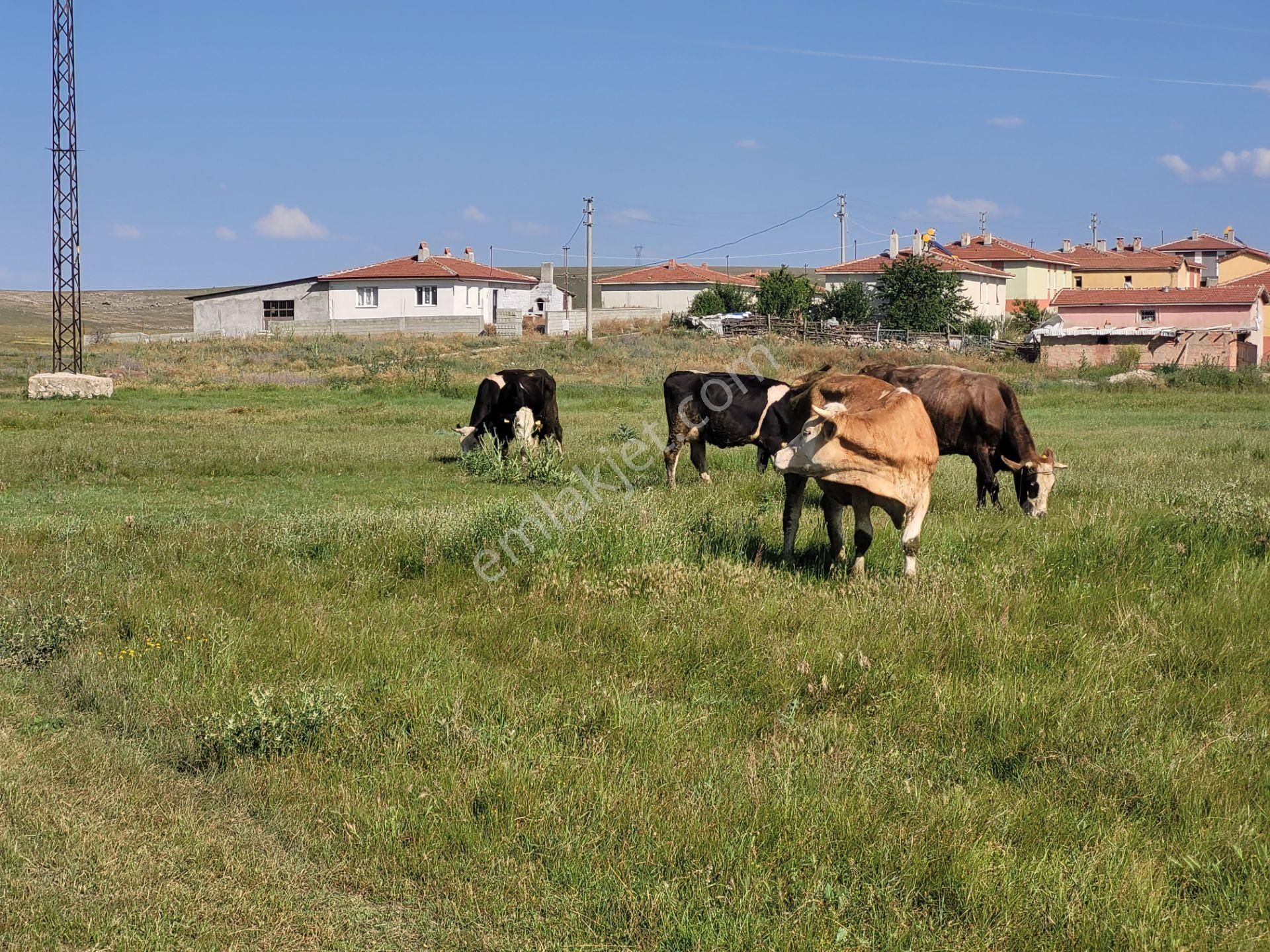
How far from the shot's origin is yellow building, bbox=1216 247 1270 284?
97688 millimetres

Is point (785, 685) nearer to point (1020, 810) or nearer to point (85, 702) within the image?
point (1020, 810)

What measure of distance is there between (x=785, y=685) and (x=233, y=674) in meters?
3.10

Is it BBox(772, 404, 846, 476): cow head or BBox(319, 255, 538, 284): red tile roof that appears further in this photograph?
BBox(319, 255, 538, 284): red tile roof

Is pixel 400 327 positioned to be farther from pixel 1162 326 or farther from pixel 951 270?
pixel 1162 326

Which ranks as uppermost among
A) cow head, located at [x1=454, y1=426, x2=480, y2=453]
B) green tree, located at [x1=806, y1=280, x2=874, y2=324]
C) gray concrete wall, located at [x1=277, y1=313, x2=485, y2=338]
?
green tree, located at [x1=806, y1=280, x2=874, y2=324]

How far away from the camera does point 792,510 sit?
9586 millimetres

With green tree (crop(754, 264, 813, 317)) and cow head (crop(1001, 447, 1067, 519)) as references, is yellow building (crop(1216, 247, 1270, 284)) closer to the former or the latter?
green tree (crop(754, 264, 813, 317))

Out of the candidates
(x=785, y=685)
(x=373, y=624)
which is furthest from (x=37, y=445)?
(x=785, y=685)

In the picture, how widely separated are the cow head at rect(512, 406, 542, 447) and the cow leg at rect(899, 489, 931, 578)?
10.9 meters

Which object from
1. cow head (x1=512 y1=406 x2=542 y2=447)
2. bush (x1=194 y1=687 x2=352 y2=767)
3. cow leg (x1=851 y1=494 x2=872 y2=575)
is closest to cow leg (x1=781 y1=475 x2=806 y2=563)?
cow leg (x1=851 y1=494 x2=872 y2=575)

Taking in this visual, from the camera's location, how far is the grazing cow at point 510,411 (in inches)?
750

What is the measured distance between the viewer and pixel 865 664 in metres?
6.80

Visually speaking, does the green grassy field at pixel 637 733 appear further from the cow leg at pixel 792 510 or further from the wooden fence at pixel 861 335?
the wooden fence at pixel 861 335

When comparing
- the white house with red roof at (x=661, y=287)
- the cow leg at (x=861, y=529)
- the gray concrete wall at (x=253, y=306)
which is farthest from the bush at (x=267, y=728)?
the white house with red roof at (x=661, y=287)
